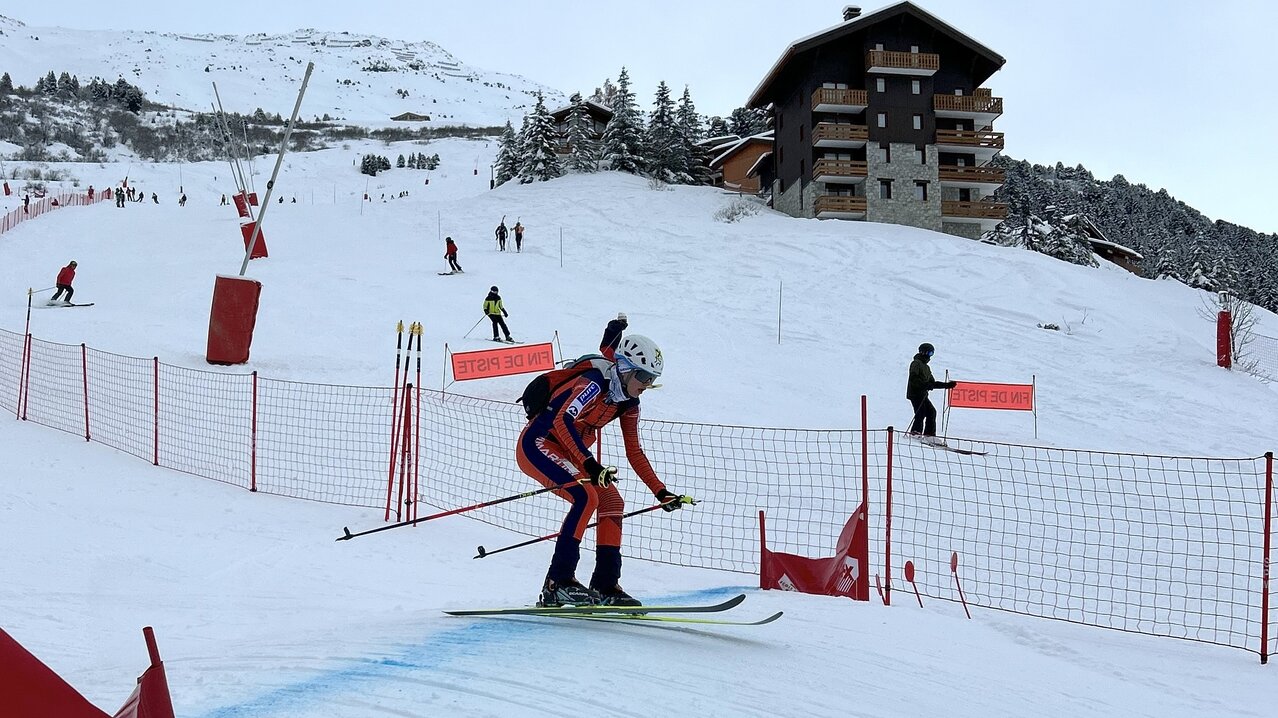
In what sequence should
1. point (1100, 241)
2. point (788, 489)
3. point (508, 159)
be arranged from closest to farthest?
point (788, 489)
point (508, 159)
point (1100, 241)

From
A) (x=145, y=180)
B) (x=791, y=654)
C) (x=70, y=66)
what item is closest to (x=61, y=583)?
(x=791, y=654)

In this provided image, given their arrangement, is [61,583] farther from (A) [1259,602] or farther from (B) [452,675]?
(A) [1259,602]

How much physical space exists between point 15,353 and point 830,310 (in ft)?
61.3

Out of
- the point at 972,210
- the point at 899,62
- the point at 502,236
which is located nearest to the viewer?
the point at 502,236

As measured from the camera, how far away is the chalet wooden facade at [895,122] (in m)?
41.5

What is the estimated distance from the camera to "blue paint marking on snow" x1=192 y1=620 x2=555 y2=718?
3.64 meters

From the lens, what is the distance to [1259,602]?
25.2 ft

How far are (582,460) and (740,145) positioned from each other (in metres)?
55.6

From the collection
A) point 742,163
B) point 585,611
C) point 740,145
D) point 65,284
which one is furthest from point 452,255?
point 742,163

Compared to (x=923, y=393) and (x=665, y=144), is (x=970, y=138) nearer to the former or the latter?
(x=665, y=144)

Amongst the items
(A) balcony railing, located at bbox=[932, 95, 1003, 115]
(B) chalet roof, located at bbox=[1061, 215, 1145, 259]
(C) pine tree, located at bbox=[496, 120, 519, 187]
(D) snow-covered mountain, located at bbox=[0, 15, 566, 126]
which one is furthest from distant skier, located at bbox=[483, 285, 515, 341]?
(D) snow-covered mountain, located at bbox=[0, 15, 566, 126]

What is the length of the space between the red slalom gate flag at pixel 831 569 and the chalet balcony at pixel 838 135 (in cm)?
3655

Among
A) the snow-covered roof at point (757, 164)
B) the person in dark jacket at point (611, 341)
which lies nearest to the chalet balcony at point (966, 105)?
the snow-covered roof at point (757, 164)

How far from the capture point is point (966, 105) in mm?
42938
